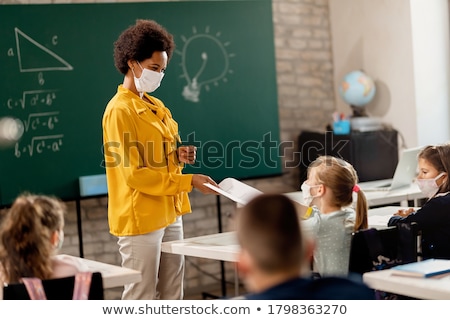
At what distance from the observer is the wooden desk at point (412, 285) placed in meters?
2.48

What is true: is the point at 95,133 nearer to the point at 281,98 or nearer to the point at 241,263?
the point at 281,98

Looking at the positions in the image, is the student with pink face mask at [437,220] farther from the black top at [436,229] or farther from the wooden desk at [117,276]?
the wooden desk at [117,276]

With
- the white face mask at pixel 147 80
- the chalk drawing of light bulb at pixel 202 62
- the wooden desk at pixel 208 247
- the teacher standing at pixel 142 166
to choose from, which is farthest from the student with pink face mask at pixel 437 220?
the chalk drawing of light bulb at pixel 202 62

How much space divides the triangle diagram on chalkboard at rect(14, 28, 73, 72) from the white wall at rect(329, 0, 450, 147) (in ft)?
8.18

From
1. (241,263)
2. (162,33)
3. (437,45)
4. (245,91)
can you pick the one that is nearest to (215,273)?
(245,91)

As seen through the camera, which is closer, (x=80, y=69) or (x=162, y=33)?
(x=162, y=33)

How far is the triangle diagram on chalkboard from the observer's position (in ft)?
15.7

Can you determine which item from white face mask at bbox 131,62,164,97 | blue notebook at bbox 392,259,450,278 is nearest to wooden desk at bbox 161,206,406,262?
white face mask at bbox 131,62,164,97

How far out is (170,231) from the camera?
3512 millimetres

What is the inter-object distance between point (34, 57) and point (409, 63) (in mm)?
2750

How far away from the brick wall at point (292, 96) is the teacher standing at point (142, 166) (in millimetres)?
2213

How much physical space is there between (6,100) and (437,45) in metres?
3.18

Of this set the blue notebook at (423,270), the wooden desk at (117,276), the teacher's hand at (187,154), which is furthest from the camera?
the teacher's hand at (187,154)

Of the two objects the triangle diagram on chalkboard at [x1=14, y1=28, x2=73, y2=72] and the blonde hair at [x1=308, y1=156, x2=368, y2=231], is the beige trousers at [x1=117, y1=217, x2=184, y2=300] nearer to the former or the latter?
the blonde hair at [x1=308, y1=156, x2=368, y2=231]
